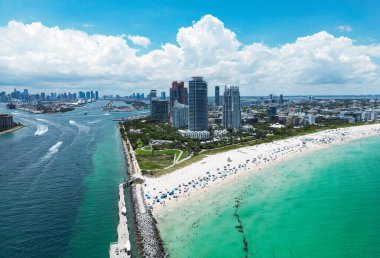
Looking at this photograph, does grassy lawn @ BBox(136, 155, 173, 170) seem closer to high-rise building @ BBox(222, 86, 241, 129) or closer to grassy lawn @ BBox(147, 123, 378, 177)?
grassy lawn @ BBox(147, 123, 378, 177)

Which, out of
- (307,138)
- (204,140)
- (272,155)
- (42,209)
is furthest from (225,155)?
(42,209)

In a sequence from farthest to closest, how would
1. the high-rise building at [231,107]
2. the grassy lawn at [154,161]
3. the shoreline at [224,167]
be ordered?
1. the high-rise building at [231,107]
2. the grassy lawn at [154,161]
3. the shoreline at [224,167]

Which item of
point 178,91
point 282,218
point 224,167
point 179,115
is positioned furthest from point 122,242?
point 178,91

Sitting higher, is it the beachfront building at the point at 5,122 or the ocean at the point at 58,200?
the beachfront building at the point at 5,122

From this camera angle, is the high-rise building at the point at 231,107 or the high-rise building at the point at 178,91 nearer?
the high-rise building at the point at 231,107

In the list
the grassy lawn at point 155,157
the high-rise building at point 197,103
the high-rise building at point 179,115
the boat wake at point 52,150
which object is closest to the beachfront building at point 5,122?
the boat wake at point 52,150

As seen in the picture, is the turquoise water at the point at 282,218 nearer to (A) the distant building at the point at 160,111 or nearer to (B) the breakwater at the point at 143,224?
(B) the breakwater at the point at 143,224

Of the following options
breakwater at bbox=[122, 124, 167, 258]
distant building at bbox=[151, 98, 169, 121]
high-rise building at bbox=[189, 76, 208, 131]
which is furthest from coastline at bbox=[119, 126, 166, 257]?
distant building at bbox=[151, 98, 169, 121]
